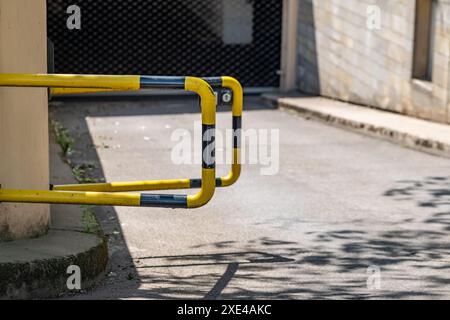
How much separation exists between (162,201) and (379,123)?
275 inches

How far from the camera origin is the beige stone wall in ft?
41.7

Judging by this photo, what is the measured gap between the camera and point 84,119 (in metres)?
14.0

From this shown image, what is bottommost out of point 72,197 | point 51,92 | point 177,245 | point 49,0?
point 177,245

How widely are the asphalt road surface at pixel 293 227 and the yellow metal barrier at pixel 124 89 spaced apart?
0.56 metres

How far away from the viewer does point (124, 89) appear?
591 cm

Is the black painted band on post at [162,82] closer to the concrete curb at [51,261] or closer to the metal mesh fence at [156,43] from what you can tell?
the concrete curb at [51,261]

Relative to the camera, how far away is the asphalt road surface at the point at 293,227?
6422 millimetres

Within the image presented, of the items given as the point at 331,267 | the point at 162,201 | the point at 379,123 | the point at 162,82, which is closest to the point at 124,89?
the point at 162,82

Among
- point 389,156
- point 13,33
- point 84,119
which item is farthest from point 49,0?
point 13,33

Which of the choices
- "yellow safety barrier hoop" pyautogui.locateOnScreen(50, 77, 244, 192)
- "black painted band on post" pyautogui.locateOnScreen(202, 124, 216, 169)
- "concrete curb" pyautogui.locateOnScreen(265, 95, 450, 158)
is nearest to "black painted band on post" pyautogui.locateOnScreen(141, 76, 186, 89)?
"black painted band on post" pyautogui.locateOnScreen(202, 124, 216, 169)

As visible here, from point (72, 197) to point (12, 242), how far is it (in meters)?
0.56

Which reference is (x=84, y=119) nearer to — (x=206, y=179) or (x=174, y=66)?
(x=174, y=66)

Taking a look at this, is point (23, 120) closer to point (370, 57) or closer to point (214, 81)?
point (214, 81)

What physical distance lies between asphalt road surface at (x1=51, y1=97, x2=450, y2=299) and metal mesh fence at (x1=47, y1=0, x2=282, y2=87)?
3.72 m
